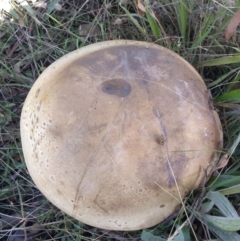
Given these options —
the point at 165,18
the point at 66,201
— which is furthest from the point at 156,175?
the point at 165,18

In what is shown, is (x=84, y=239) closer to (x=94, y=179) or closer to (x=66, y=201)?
(x=66, y=201)

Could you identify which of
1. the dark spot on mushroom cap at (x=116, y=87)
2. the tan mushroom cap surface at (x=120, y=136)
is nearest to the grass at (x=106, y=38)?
the tan mushroom cap surface at (x=120, y=136)

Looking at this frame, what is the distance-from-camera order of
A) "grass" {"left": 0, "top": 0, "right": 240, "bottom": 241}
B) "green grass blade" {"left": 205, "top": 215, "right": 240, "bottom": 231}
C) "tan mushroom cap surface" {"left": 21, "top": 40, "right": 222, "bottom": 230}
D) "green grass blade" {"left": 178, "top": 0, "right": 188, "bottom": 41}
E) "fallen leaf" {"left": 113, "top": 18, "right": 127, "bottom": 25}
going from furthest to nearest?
1. "fallen leaf" {"left": 113, "top": 18, "right": 127, "bottom": 25}
2. "green grass blade" {"left": 178, "top": 0, "right": 188, "bottom": 41}
3. "grass" {"left": 0, "top": 0, "right": 240, "bottom": 241}
4. "green grass blade" {"left": 205, "top": 215, "right": 240, "bottom": 231}
5. "tan mushroom cap surface" {"left": 21, "top": 40, "right": 222, "bottom": 230}

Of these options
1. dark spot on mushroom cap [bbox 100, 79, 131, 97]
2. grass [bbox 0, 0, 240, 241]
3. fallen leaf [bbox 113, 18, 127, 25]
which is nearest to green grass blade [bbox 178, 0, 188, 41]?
grass [bbox 0, 0, 240, 241]

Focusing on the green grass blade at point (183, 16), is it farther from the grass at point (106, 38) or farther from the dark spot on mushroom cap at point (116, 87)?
the dark spot on mushroom cap at point (116, 87)

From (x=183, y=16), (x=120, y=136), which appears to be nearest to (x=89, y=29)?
(x=183, y=16)

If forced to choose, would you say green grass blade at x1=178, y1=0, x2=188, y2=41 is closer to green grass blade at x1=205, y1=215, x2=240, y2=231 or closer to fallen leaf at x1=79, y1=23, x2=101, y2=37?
fallen leaf at x1=79, y1=23, x2=101, y2=37
